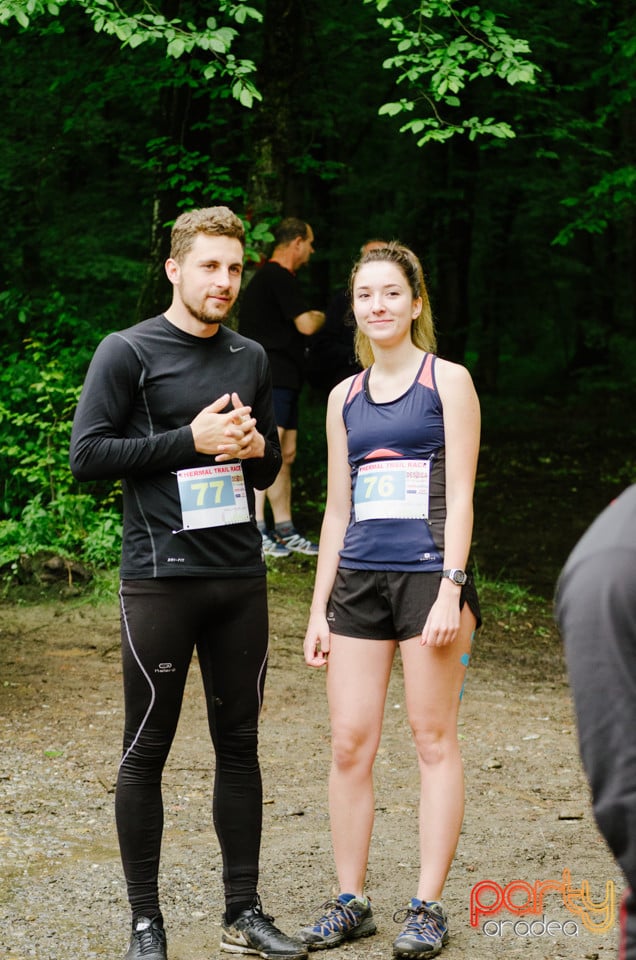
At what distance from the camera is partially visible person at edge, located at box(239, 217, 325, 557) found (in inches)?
339

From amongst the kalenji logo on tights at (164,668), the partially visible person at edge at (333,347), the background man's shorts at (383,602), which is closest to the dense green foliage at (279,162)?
the partially visible person at edge at (333,347)

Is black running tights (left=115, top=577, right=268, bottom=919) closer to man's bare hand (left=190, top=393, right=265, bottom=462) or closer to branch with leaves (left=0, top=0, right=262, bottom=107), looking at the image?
man's bare hand (left=190, top=393, right=265, bottom=462)

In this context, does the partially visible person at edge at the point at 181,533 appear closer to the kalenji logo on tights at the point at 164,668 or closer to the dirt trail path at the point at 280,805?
the kalenji logo on tights at the point at 164,668

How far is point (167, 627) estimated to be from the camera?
3443mm

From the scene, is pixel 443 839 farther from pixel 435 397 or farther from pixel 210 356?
pixel 210 356

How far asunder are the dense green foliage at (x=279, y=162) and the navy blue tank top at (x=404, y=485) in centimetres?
422

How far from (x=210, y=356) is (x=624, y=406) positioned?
1749 cm

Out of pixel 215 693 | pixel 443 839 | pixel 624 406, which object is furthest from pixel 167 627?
pixel 624 406

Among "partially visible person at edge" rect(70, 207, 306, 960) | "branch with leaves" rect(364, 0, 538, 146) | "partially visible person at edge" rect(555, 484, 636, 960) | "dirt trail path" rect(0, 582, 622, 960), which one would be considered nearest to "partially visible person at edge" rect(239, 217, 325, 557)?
"branch with leaves" rect(364, 0, 538, 146)

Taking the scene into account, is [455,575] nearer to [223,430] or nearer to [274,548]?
[223,430]

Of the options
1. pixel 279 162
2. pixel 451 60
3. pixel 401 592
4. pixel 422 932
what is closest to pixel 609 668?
pixel 401 592

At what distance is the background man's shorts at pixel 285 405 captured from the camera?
8758 millimetres

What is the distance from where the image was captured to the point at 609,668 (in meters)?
1.36

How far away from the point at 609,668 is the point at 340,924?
257 cm
